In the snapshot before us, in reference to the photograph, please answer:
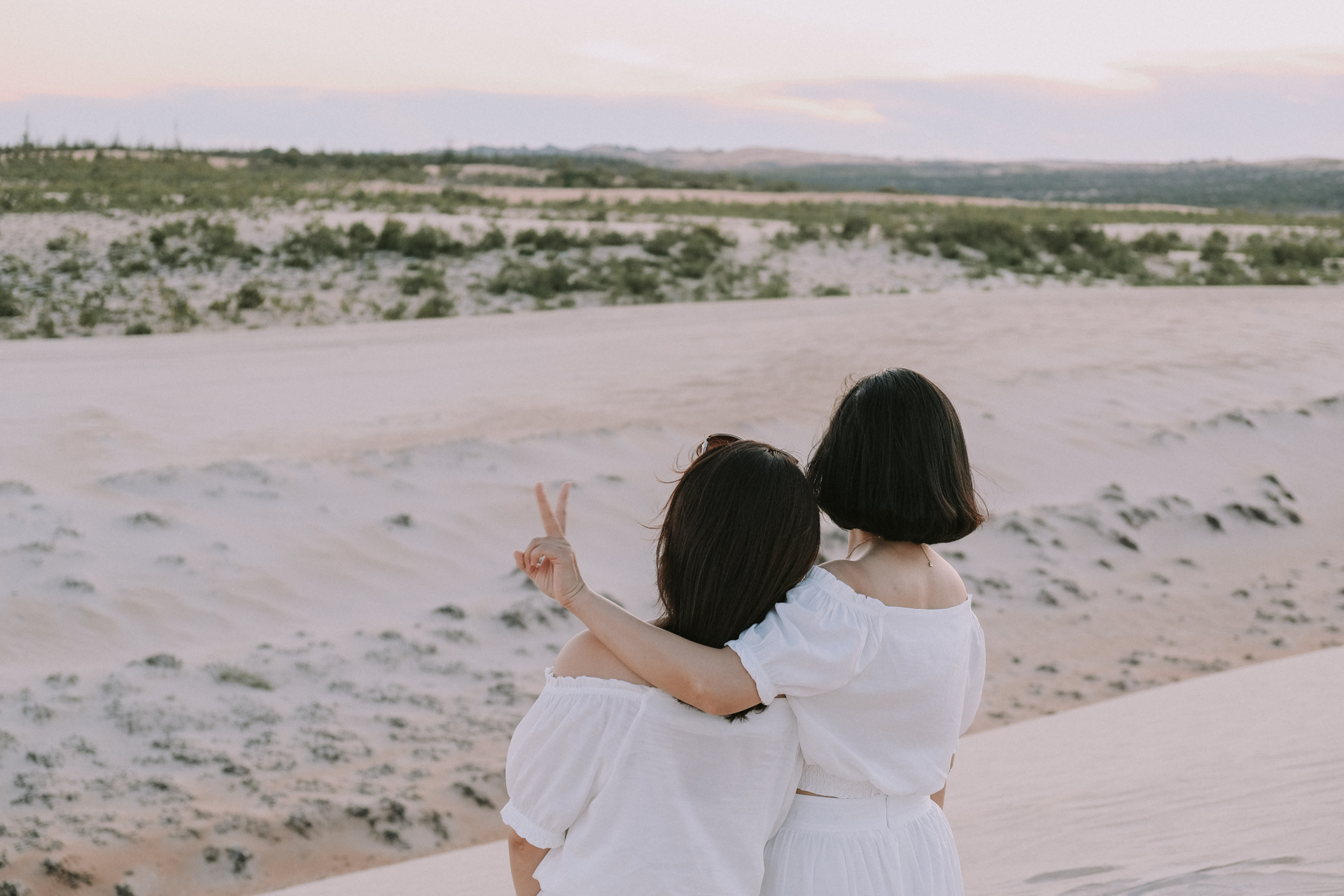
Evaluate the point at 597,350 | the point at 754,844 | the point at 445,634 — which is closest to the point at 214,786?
the point at 445,634

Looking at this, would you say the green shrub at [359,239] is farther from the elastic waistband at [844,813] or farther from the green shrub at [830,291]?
the elastic waistband at [844,813]

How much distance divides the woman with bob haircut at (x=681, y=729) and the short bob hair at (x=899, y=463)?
0.10 meters

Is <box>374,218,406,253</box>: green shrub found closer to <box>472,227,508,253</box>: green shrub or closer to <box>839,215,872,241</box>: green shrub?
<box>472,227,508,253</box>: green shrub

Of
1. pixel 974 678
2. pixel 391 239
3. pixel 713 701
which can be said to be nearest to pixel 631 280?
pixel 391 239

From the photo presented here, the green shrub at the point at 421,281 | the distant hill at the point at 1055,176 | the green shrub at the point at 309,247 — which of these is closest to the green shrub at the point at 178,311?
the green shrub at the point at 309,247

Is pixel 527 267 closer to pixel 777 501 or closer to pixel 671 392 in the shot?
pixel 671 392

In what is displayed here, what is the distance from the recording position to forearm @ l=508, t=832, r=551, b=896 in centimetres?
188

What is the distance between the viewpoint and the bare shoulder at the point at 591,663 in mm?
1763

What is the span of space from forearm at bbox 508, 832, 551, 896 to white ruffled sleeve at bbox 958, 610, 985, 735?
0.72 meters

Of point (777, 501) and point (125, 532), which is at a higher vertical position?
point (777, 501)

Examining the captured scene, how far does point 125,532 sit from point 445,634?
1782 millimetres

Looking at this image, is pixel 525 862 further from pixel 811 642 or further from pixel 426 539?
pixel 426 539

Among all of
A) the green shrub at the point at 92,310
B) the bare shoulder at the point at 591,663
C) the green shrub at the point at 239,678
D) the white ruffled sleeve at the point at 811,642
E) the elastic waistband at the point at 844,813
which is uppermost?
the white ruffled sleeve at the point at 811,642

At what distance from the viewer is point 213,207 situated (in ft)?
78.2
